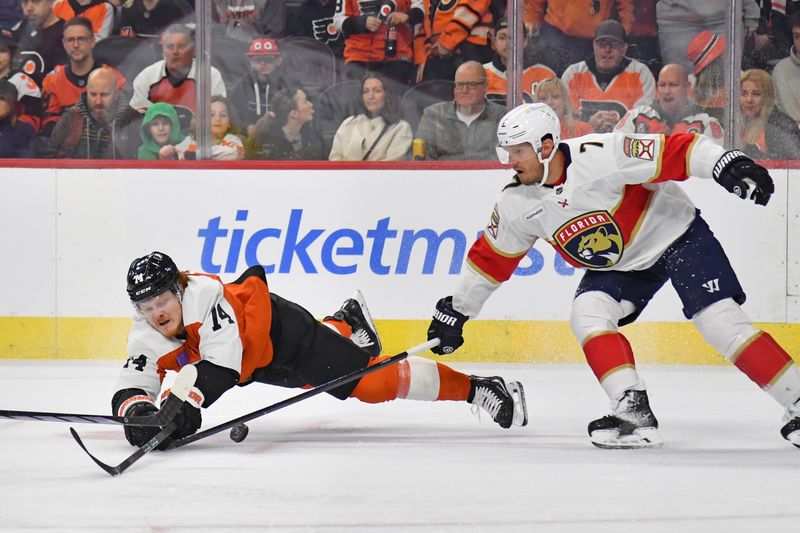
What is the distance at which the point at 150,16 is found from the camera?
5145 mm

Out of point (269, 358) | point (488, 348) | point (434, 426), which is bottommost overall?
point (488, 348)

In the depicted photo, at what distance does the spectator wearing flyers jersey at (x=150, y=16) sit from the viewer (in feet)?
16.9

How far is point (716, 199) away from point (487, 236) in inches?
72.4

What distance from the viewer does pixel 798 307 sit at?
15.4 feet

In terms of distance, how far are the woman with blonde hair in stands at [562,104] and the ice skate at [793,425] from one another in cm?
228

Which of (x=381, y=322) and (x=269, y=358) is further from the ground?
(x=269, y=358)

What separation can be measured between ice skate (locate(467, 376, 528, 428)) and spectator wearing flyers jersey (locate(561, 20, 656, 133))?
2.00 m

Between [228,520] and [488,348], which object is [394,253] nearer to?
[488,348]

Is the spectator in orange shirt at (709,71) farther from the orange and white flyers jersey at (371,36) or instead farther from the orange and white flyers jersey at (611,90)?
the orange and white flyers jersey at (371,36)

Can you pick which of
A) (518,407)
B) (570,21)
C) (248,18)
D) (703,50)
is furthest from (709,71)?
(518,407)

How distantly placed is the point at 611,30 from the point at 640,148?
2011mm

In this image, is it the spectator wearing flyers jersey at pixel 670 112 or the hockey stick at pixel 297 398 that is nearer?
the hockey stick at pixel 297 398

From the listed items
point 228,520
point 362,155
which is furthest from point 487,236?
point 362,155

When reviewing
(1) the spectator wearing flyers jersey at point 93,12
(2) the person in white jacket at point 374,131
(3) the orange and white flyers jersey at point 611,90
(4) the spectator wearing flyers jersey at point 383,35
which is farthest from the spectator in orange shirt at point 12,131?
(3) the orange and white flyers jersey at point 611,90
